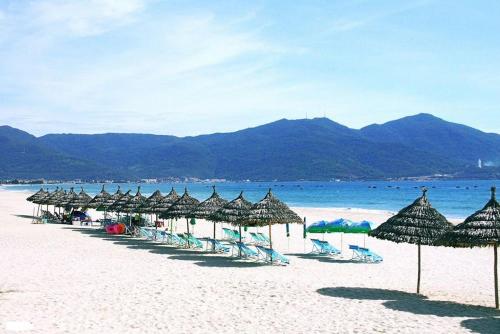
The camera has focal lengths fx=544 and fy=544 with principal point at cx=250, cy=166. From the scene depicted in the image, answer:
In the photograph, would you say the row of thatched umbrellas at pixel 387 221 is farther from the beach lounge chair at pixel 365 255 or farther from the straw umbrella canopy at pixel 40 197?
the straw umbrella canopy at pixel 40 197

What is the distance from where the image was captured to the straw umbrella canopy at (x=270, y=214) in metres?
16.1

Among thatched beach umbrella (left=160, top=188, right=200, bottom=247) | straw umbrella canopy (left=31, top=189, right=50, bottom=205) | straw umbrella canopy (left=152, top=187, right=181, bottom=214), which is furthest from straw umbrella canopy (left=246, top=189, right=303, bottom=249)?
straw umbrella canopy (left=31, top=189, right=50, bottom=205)

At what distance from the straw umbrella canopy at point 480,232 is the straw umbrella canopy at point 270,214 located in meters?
6.09

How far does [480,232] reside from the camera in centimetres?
1015

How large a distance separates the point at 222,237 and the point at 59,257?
351 inches

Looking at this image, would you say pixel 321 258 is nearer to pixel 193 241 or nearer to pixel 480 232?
pixel 193 241

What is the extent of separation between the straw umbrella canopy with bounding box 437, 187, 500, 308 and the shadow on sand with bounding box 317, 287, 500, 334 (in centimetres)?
70

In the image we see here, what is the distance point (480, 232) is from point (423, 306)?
72.3 inches

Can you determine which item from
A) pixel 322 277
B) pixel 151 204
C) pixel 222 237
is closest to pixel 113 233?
pixel 151 204

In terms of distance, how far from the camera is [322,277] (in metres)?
13.7

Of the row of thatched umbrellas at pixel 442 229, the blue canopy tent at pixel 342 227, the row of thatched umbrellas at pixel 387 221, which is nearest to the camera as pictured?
the row of thatched umbrellas at pixel 442 229

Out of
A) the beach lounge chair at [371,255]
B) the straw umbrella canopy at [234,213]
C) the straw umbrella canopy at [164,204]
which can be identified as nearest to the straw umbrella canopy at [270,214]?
the straw umbrella canopy at [234,213]

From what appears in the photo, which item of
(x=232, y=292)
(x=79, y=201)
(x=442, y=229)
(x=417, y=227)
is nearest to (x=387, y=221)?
(x=417, y=227)

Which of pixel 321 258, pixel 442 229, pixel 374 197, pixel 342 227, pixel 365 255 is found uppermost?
pixel 374 197
